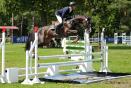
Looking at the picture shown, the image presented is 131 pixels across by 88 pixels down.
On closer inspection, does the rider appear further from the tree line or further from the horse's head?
the tree line

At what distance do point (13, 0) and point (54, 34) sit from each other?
3401cm

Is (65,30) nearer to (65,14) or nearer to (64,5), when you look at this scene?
(65,14)

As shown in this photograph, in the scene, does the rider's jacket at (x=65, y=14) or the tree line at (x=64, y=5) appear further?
the tree line at (x=64, y=5)

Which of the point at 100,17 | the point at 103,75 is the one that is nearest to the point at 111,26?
the point at 100,17

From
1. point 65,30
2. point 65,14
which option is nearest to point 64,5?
point 65,14

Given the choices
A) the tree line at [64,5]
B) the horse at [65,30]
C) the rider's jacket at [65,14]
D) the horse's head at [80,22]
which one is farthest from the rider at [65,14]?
the tree line at [64,5]

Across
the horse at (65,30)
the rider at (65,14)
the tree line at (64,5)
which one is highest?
the tree line at (64,5)

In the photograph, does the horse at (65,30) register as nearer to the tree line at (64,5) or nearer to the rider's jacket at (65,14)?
the rider's jacket at (65,14)

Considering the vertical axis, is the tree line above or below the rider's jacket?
above

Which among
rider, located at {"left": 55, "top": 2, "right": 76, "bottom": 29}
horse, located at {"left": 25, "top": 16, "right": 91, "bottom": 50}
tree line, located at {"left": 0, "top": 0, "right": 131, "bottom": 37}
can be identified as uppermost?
tree line, located at {"left": 0, "top": 0, "right": 131, "bottom": 37}

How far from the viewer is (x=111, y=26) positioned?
60875mm

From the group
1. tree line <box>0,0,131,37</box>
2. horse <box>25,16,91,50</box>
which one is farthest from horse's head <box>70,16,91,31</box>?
tree line <box>0,0,131,37</box>

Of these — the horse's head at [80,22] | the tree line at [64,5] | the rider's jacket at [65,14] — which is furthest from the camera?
the tree line at [64,5]

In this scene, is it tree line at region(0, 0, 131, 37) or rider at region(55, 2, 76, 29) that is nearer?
rider at region(55, 2, 76, 29)
